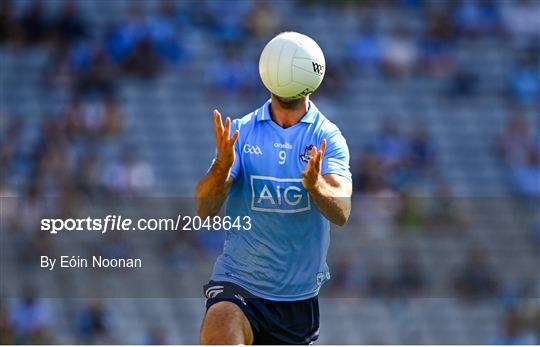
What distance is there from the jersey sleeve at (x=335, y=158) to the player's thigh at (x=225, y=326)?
3.29ft

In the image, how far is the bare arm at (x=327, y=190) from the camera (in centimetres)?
668

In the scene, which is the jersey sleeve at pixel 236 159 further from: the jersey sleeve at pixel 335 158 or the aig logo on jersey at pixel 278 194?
the jersey sleeve at pixel 335 158

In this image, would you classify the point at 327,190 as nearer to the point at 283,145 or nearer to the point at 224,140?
the point at 283,145

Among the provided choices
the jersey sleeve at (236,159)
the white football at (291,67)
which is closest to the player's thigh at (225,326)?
the jersey sleeve at (236,159)

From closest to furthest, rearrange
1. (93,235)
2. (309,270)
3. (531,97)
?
1. (309,270)
2. (93,235)
3. (531,97)

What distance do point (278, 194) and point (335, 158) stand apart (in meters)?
0.41

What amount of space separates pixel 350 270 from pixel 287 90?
29.3ft

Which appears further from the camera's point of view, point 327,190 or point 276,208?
point 276,208

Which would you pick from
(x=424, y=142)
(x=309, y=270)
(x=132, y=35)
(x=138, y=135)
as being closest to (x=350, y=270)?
(x=424, y=142)

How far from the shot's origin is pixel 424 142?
18.1 meters

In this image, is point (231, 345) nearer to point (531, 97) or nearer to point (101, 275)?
point (101, 275)

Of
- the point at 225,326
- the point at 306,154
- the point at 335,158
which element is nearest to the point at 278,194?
the point at 306,154

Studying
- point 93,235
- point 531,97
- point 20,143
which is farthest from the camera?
point 531,97

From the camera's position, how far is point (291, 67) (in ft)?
23.0
